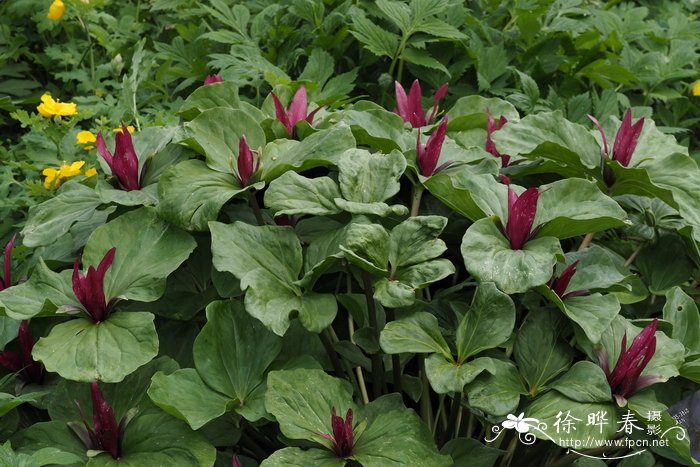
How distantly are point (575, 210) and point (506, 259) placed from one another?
0.20m

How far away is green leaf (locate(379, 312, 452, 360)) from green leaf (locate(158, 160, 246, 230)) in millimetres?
394

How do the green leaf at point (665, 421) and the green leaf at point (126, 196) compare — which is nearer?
the green leaf at point (665, 421)

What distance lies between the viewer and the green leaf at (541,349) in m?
1.39

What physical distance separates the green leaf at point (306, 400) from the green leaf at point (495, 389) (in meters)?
0.23

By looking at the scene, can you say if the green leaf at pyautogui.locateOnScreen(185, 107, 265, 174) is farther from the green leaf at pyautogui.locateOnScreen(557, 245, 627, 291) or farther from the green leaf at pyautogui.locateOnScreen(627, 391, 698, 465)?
the green leaf at pyautogui.locateOnScreen(627, 391, 698, 465)

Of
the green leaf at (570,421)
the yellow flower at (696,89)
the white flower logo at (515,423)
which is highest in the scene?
the green leaf at (570,421)

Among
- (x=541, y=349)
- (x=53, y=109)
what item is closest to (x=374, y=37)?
(x=53, y=109)

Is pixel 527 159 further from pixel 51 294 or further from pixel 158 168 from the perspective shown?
pixel 51 294

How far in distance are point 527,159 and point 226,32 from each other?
1.71 m

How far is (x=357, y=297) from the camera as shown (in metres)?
1.54

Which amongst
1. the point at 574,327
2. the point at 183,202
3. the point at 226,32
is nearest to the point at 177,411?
the point at 183,202

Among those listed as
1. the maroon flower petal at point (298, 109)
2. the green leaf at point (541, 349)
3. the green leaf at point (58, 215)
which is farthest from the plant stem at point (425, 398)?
the green leaf at point (58, 215)

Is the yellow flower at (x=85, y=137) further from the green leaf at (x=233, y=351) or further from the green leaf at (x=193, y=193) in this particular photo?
the green leaf at (x=233, y=351)

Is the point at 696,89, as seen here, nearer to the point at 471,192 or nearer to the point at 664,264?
the point at 664,264
